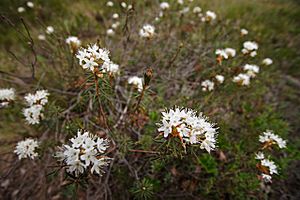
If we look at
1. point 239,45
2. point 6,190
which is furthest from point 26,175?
point 239,45

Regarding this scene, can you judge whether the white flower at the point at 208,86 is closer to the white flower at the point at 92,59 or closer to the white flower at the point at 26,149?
the white flower at the point at 92,59

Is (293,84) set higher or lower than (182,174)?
higher

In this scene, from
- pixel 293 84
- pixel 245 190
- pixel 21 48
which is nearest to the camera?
pixel 245 190

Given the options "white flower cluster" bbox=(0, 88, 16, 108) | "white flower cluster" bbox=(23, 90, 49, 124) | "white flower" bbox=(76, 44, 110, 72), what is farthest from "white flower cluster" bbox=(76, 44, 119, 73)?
"white flower cluster" bbox=(0, 88, 16, 108)

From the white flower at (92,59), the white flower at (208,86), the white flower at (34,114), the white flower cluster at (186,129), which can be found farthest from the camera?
the white flower at (208,86)

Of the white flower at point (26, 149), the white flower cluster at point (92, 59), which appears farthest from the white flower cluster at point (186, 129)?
the white flower at point (26, 149)

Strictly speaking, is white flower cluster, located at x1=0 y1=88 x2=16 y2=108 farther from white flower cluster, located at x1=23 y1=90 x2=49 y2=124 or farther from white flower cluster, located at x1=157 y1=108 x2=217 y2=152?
white flower cluster, located at x1=157 y1=108 x2=217 y2=152

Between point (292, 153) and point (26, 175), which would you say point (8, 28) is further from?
point (292, 153)

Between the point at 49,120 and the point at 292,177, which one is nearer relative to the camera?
the point at 49,120

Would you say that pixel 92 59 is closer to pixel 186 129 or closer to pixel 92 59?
pixel 92 59
